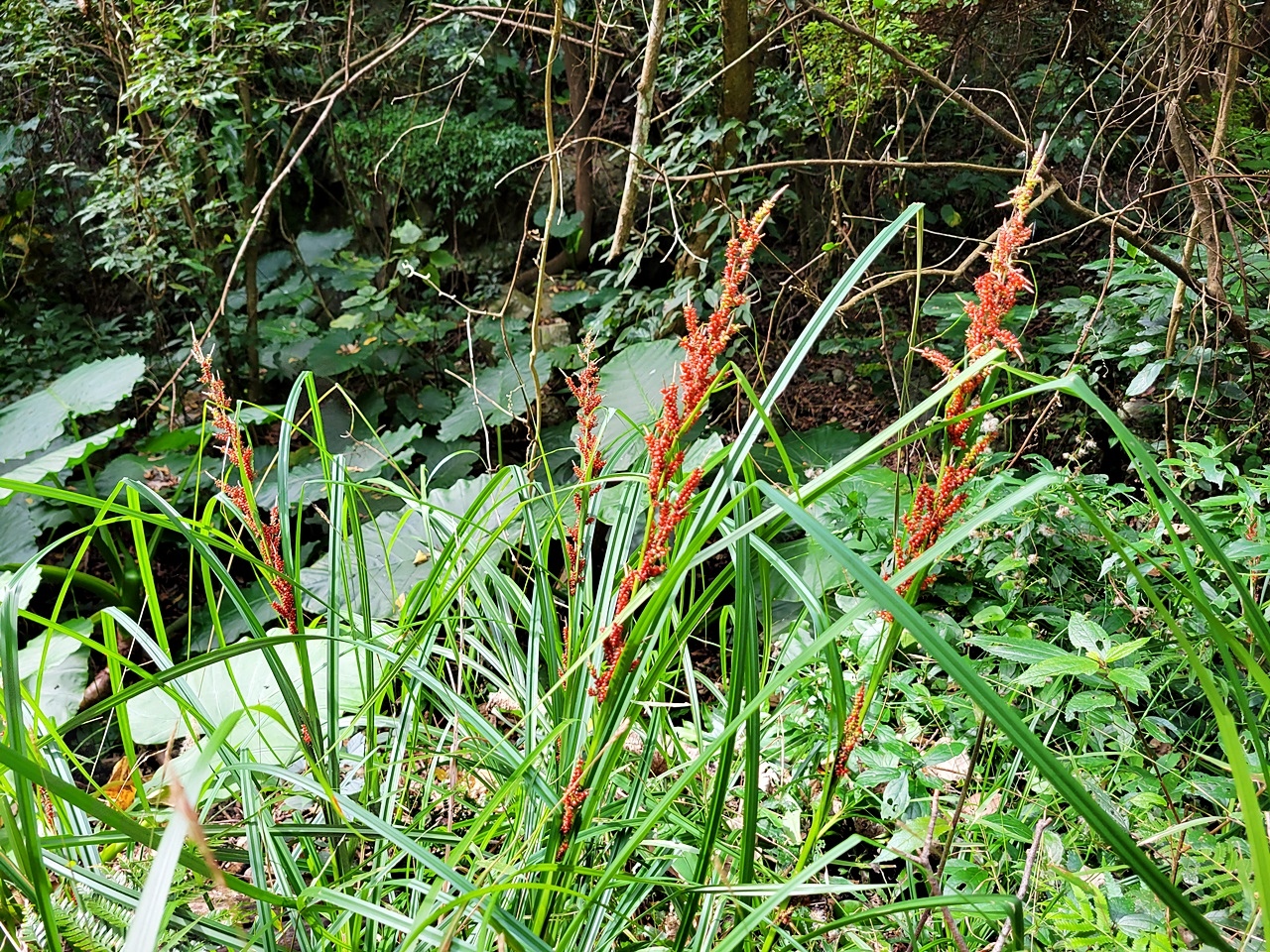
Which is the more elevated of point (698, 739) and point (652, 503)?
point (652, 503)

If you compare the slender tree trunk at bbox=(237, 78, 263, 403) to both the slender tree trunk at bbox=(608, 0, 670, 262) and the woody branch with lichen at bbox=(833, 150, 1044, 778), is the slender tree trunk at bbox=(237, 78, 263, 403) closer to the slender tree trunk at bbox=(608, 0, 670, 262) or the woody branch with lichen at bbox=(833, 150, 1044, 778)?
the slender tree trunk at bbox=(608, 0, 670, 262)

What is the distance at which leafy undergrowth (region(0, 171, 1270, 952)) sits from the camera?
0.52 metres

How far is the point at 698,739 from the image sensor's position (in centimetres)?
74

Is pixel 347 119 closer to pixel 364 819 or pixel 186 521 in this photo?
pixel 186 521

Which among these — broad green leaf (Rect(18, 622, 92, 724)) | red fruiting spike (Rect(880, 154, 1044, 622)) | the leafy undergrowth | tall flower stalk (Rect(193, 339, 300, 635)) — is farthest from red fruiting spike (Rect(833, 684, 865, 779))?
broad green leaf (Rect(18, 622, 92, 724))

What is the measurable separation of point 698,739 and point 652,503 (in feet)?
0.81

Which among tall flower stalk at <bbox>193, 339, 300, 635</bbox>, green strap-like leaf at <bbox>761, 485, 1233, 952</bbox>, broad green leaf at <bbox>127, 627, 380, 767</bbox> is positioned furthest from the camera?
broad green leaf at <bbox>127, 627, 380, 767</bbox>

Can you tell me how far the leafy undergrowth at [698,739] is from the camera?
20.6 inches

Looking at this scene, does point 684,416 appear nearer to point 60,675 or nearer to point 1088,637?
point 1088,637

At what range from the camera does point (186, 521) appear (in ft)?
2.50

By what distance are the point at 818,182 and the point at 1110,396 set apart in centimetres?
150

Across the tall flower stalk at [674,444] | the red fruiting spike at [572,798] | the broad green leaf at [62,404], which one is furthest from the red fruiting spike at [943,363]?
the broad green leaf at [62,404]

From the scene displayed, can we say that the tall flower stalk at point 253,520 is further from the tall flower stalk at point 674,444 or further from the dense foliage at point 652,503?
the tall flower stalk at point 674,444

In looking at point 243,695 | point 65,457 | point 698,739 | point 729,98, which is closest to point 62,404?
point 65,457
